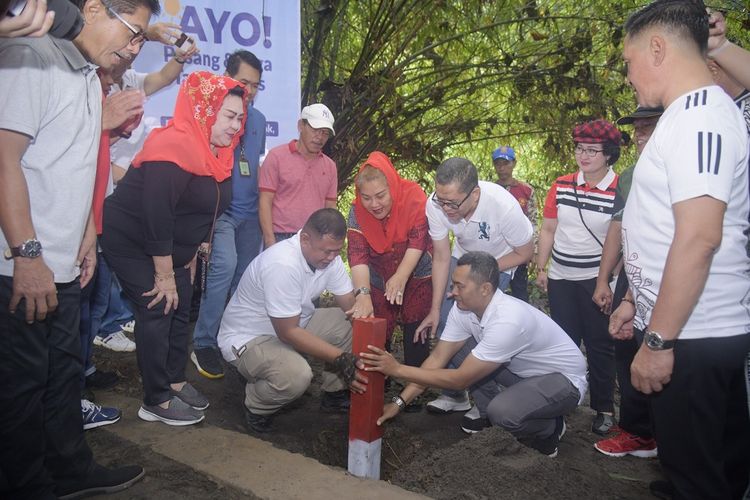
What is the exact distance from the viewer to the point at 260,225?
168 inches

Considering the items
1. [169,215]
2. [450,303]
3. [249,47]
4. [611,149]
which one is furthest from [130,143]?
[611,149]

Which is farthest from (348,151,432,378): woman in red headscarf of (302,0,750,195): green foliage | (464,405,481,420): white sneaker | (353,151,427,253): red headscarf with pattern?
(302,0,750,195): green foliage

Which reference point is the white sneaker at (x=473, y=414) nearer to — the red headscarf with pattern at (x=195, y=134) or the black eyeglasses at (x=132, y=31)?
the red headscarf with pattern at (x=195, y=134)

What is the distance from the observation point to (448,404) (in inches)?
155

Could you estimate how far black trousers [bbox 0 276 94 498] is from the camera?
1915mm

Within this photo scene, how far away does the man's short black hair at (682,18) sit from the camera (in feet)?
5.95

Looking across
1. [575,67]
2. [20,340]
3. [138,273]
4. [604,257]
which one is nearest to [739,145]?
[604,257]

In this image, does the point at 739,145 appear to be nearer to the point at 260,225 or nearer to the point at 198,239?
the point at 198,239

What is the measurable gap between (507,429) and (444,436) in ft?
1.75

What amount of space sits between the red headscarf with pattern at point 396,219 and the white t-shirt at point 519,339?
0.70m

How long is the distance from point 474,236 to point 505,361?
0.90m

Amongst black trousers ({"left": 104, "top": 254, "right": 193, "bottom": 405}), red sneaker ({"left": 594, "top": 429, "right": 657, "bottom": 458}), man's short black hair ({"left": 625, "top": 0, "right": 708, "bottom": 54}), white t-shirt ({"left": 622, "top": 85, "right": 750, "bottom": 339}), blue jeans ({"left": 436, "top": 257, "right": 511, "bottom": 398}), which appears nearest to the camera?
white t-shirt ({"left": 622, "top": 85, "right": 750, "bottom": 339})

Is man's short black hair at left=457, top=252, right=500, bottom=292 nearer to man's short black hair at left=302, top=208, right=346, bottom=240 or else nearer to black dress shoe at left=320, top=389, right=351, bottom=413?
man's short black hair at left=302, top=208, right=346, bottom=240

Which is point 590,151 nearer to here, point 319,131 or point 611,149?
point 611,149
